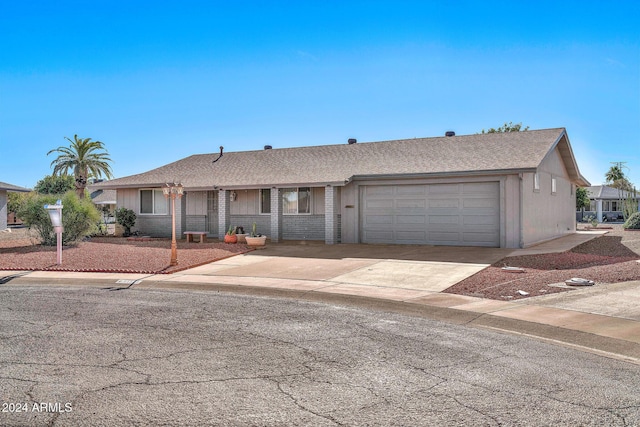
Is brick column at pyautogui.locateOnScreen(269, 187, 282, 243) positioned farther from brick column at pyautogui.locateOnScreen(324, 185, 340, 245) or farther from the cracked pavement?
the cracked pavement

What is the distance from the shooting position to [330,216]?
65.6 ft

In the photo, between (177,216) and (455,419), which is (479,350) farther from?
(177,216)

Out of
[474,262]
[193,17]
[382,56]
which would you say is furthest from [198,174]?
[474,262]

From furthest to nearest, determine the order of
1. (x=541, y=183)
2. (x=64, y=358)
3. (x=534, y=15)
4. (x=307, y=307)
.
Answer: (x=541, y=183) < (x=534, y=15) < (x=307, y=307) < (x=64, y=358)

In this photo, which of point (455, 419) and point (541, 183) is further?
point (541, 183)

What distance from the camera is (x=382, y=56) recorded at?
18.6 metres

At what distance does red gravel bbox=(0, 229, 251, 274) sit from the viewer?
46.1ft

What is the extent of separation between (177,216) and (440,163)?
43.0 ft

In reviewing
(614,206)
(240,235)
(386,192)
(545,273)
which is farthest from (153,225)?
(614,206)

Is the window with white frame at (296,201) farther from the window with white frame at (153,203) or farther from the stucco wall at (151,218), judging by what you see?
the window with white frame at (153,203)

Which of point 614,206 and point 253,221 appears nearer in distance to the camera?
point 253,221

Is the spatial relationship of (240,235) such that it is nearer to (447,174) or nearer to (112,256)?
(112,256)

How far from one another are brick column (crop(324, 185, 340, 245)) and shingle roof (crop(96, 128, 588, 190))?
57 cm

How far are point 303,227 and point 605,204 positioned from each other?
49729mm
